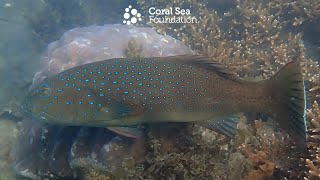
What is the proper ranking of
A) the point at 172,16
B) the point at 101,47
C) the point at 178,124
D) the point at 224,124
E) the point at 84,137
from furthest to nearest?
the point at 172,16, the point at 101,47, the point at 84,137, the point at 178,124, the point at 224,124

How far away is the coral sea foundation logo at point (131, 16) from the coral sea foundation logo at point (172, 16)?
23.2 inches

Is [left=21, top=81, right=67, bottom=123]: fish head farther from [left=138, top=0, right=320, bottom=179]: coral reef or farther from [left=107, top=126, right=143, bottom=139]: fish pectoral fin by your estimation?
[left=138, top=0, right=320, bottom=179]: coral reef

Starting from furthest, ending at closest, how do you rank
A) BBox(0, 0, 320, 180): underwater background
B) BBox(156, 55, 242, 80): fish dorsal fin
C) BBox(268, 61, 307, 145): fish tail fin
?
1. BBox(0, 0, 320, 180): underwater background
2. BBox(156, 55, 242, 80): fish dorsal fin
3. BBox(268, 61, 307, 145): fish tail fin

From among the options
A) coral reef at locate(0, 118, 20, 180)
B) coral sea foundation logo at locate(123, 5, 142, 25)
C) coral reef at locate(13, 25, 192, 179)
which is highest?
coral sea foundation logo at locate(123, 5, 142, 25)

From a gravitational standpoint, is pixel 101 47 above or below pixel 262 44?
above

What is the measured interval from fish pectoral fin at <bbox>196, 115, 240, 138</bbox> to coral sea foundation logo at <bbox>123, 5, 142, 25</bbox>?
7.31 m

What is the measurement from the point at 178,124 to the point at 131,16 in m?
7.86

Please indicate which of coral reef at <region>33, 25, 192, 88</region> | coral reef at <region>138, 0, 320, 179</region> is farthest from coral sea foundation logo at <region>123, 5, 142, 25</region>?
coral reef at <region>33, 25, 192, 88</region>

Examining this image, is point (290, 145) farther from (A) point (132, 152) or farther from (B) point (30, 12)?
(B) point (30, 12)

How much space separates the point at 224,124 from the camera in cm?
388

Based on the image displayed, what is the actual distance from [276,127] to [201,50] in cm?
302

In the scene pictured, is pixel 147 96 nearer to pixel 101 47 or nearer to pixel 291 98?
pixel 291 98

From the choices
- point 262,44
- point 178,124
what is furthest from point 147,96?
point 262,44

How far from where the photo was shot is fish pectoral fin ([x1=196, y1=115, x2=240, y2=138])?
3825mm
